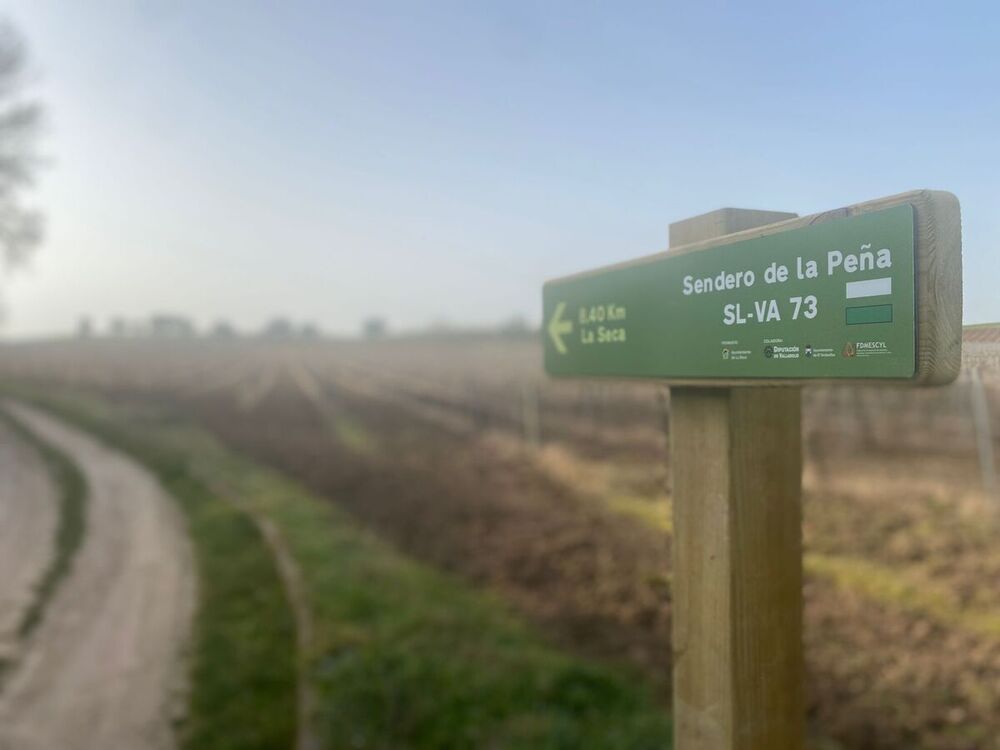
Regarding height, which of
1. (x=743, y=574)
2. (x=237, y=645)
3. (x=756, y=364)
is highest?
(x=756, y=364)

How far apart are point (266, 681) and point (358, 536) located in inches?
125

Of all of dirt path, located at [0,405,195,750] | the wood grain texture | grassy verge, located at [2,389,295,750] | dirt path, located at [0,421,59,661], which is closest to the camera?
the wood grain texture

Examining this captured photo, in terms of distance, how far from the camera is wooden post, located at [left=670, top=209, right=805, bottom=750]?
1309 mm

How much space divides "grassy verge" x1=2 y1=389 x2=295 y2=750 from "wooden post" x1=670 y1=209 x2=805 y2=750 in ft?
11.0

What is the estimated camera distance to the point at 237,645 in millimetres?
5344

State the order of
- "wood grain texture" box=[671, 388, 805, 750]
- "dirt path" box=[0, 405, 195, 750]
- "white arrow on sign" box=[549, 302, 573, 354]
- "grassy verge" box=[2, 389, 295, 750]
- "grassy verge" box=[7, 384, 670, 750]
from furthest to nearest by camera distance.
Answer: "dirt path" box=[0, 405, 195, 750], "grassy verge" box=[2, 389, 295, 750], "grassy verge" box=[7, 384, 670, 750], "white arrow on sign" box=[549, 302, 573, 354], "wood grain texture" box=[671, 388, 805, 750]

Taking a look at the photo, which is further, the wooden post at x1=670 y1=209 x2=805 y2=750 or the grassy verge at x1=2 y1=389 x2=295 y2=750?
the grassy verge at x1=2 y1=389 x2=295 y2=750

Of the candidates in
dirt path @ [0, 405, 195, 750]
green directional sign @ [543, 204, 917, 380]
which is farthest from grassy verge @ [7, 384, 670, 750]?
green directional sign @ [543, 204, 917, 380]

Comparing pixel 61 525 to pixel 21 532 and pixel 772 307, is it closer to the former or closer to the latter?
pixel 21 532

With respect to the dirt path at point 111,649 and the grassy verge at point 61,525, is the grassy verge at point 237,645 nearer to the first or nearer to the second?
the dirt path at point 111,649

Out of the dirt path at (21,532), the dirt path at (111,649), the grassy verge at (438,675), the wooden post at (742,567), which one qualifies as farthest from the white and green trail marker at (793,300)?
the dirt path at (21,532)

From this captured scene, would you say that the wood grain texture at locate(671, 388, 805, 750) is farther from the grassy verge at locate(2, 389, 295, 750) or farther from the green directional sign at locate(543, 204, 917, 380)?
the grassy verge at locate(2, 389, 295, 750)

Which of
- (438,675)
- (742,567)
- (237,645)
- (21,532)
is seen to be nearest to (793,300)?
(742,567)

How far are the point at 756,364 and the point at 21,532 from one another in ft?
32.6
